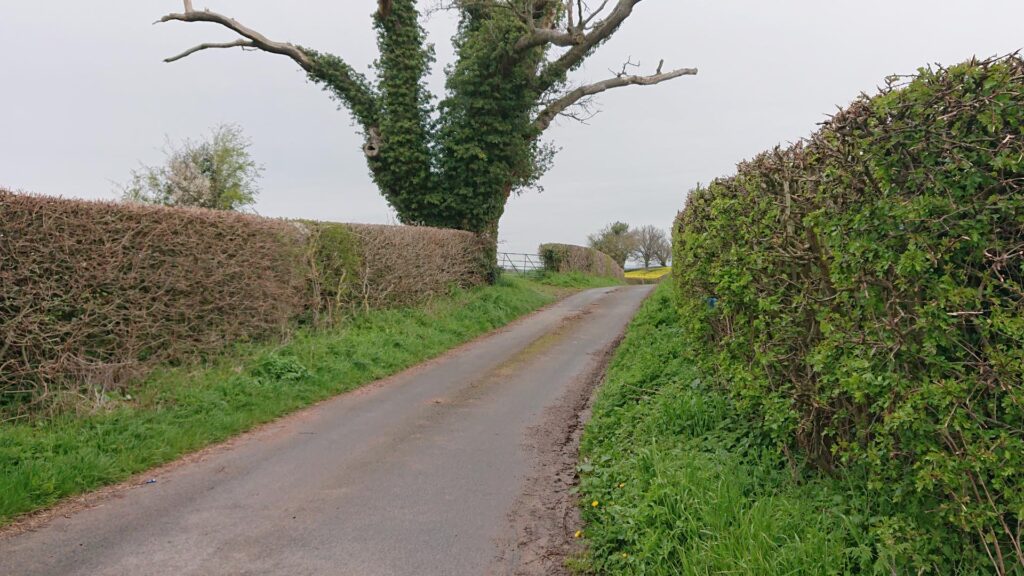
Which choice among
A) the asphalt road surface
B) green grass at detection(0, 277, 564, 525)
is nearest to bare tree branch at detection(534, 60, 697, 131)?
green grass at detection(0, 277, 564, 525)

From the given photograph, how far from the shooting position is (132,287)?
746 cm

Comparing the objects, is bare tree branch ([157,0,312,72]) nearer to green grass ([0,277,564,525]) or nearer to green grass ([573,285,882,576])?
green grass ([0,277,564,525])

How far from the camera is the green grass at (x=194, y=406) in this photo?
5.28 m

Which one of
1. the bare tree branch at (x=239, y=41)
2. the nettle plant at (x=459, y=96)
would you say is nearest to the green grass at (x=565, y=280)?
the nettle plant at (x=459, y=96)

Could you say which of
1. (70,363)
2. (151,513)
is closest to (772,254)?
(151,513)

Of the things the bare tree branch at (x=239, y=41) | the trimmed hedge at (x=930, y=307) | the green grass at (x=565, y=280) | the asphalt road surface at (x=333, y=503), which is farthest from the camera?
the green grass at (x=565, y=280)

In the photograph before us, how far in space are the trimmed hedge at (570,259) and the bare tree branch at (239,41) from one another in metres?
15.6

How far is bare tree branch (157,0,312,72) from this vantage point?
55.3 ft

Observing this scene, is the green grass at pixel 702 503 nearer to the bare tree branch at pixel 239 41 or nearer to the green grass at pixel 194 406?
the green grass at pixel 194 406

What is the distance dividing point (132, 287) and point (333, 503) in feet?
14.9

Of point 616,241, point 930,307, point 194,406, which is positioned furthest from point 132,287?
point 616,241

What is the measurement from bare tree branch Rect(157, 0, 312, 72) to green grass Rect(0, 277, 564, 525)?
36.8 ft

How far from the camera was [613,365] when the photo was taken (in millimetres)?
10062

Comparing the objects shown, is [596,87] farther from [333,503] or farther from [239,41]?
[333,503]
